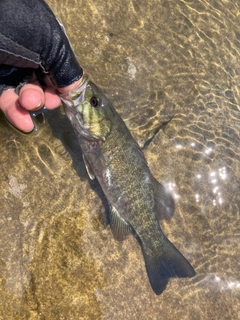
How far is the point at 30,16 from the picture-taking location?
135 inches

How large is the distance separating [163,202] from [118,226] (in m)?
0.63

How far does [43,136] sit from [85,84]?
3.22 feet

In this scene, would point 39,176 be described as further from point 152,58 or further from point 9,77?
point 152,58

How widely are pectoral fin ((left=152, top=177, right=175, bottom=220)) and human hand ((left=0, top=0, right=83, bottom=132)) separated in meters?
1.57

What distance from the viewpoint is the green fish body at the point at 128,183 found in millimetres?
4184

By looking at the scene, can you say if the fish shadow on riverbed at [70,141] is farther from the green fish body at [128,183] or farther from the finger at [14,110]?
the finger at [14,110]

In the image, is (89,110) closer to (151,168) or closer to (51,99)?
Answer: (51,99)

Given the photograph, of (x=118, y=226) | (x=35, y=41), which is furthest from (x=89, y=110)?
(x=118, y=226)

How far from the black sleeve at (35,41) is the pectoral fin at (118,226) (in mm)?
1608

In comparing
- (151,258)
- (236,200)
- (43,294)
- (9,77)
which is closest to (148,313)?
(151,258)

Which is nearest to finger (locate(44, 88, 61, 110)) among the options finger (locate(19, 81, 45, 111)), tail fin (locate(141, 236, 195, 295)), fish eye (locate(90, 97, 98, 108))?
finger (locate(19, 81, 45, 111))

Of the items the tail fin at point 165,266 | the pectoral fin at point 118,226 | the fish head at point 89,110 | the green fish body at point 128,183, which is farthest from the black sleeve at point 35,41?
the tail fin at point 165,266

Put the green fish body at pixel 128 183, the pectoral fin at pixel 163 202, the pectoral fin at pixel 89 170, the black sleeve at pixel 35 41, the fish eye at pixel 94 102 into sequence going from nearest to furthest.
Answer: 1. the black sleeve at pixel 35 41
2. the fish eye at pixel 94 102
3. the green fish body at pixel 128 183
4. the pectoral fin at pixel 89 170
5. the pectoral fin at pixel 163 202

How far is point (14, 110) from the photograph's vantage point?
422cm
